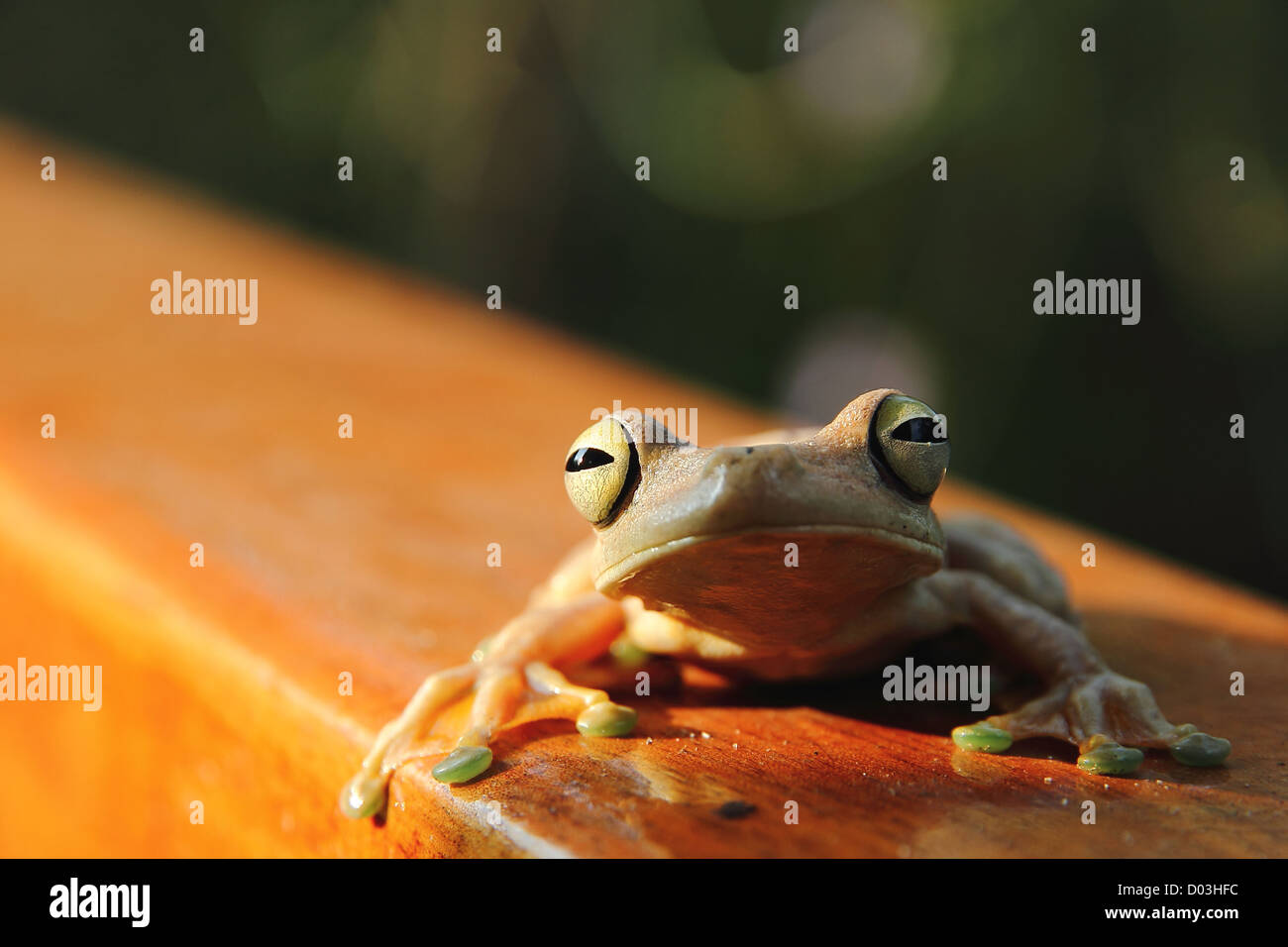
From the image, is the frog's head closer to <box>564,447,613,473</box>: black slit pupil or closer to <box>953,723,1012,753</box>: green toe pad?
<box>564,447,613,473</box>: black slit pupil

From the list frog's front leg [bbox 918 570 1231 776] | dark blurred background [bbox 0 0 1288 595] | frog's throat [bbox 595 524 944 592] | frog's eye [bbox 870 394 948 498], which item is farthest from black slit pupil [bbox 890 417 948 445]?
dark blurred background [bbox 0 0 1288 595]

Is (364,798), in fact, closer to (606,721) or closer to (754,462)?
(606,721)

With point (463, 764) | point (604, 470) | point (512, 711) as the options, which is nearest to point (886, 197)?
point (604, 470)

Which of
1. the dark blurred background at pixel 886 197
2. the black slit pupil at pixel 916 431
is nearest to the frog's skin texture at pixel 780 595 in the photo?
the black slit pupil at pixel 916 431

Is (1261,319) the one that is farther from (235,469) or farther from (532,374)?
(235,469)

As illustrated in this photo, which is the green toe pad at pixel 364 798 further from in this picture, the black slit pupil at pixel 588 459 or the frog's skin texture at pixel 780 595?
the black slit pupil at pixel 588 459

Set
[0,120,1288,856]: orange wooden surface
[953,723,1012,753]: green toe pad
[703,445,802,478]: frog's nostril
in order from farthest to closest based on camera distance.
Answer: [953,723,1012,753]: green toe pad
[703,445,802,478]: frog's nostril
[0,120,1288,856]: orange wooden surface
